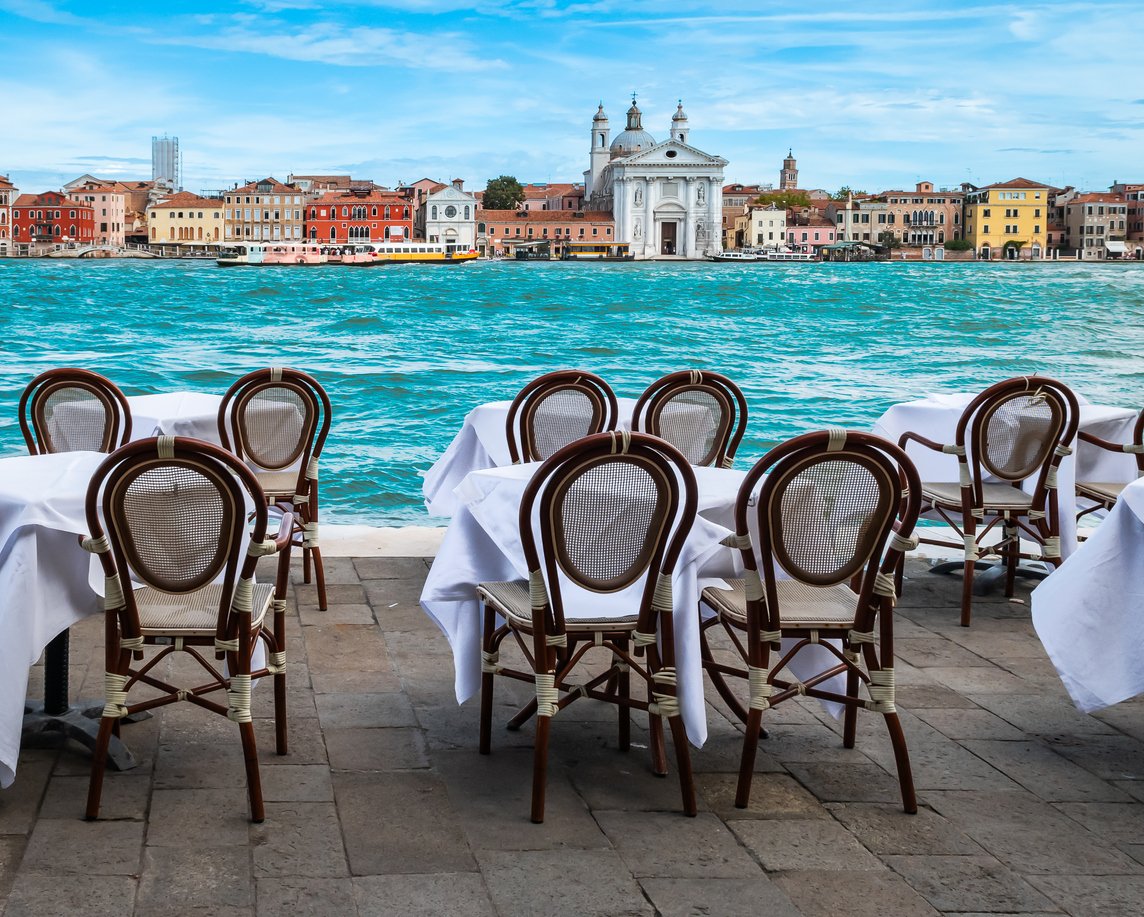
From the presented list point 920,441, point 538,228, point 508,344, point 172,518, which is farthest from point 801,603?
point 538,228

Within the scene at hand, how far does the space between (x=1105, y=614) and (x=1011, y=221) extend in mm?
102972

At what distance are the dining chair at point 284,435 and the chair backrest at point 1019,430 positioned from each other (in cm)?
181

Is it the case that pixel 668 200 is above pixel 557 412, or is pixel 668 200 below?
above

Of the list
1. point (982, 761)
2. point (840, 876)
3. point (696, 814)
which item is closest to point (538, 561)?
point (696, 814)

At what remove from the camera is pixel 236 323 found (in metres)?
27.4

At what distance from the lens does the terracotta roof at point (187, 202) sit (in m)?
93.9

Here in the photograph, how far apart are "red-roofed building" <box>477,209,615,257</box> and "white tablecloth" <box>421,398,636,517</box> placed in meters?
88.1

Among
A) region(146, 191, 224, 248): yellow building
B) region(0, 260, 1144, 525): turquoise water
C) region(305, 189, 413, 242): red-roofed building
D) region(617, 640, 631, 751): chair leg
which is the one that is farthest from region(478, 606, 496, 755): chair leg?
region(146, 191, 224, 248): yellow building

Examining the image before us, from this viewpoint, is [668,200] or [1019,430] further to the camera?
[668,200]

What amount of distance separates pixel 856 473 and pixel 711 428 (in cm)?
164

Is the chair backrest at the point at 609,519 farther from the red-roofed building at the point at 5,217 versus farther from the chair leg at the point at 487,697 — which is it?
the red-roofed building at the point at 5,217

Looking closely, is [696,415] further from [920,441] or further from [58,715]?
[58,715]

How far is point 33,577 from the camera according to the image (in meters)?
2.28

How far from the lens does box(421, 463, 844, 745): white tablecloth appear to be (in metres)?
2.42
